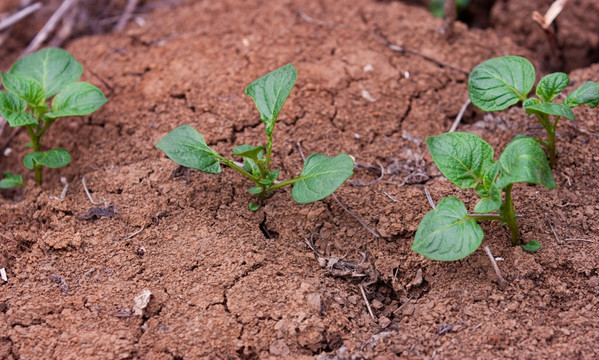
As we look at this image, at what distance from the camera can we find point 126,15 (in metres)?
3.85

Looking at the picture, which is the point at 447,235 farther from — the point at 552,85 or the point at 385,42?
the point at 385,42

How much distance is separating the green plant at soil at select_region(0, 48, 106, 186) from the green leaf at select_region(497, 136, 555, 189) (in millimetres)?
1987

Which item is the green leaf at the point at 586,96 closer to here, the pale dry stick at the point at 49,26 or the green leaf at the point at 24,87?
the green leaf at the point at 24,87

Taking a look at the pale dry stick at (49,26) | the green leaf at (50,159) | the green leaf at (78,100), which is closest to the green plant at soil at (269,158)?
the green leaf at (78,100)

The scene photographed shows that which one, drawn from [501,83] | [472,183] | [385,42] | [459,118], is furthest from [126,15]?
[472,183]

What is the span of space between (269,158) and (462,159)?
34.4 inches

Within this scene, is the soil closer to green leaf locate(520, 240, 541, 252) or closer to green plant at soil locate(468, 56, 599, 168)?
green leaf locate(520, 240, 541, 252)

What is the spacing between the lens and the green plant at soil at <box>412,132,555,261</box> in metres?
2.06

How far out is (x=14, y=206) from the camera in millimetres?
2707

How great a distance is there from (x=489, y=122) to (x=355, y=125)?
758 mm

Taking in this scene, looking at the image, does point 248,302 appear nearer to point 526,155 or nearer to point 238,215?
point 238,215

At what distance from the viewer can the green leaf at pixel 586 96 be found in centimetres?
235

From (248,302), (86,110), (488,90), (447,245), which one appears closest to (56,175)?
(86,110)

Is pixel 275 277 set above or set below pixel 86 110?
below
